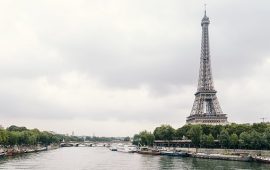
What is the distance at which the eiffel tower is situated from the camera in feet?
452

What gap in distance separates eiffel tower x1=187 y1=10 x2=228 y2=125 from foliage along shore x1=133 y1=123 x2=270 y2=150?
9.20 metres

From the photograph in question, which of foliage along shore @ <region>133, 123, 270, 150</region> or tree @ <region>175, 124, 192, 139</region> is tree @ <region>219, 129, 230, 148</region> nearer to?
foliage along shore @ <region>133, 123, 270, 150</region>

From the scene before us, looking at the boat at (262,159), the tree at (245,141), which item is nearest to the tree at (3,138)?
the tree at (245,141)

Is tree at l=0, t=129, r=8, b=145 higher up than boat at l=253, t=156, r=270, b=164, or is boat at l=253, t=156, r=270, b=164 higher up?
tree at l=0, t=129, r=8, b=145

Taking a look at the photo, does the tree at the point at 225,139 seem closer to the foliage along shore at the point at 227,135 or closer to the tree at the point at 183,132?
the foliage along shore at the point at 227,135

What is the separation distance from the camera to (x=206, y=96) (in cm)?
13950

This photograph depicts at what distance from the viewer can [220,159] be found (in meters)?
88.3

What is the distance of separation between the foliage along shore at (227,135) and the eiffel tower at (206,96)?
9.20m

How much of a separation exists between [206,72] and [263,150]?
54057mm

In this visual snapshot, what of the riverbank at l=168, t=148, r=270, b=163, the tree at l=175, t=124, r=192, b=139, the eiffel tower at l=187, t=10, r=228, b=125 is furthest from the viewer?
the eiffel tower at l=187, t=10, r=228, b=125

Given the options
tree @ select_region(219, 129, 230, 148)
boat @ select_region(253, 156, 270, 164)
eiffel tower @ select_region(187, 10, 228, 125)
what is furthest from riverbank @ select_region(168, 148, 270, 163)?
eiffel tower @ select_region(187, 10, 228, 125)

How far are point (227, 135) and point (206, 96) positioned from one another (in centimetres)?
3599

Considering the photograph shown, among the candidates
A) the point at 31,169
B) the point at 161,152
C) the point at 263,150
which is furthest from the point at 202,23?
the point at 31,169

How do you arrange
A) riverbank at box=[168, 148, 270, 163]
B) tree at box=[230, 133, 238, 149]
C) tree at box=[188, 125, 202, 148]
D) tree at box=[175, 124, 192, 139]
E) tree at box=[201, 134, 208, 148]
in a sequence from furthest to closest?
tree at box=[175, 124, 192, 139] → tree at box=[188, 125, 202, 148] → tree at box=[201, 134, 208, 148] → tree at box=[230, 133, 238, 149] → riverbank at box=[168, 148, 270, 163]
